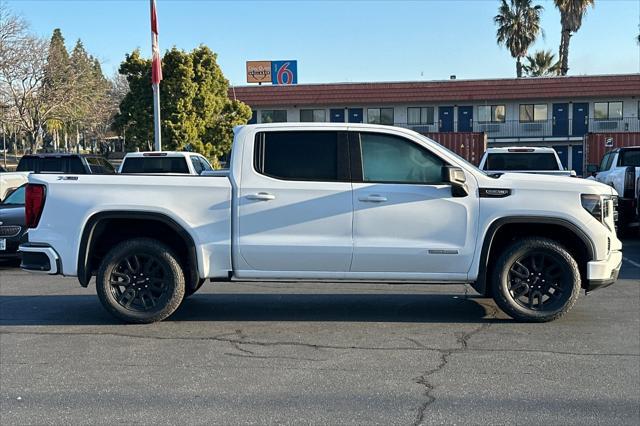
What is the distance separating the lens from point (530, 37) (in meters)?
50.2

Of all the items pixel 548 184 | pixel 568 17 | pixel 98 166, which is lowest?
pixel 548 184

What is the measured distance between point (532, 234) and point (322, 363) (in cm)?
270

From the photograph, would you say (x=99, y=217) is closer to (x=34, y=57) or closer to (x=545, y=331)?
(x=545, y=331)

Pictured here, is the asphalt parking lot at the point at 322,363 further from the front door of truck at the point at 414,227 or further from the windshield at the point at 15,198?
the windshield at the point at 15,198

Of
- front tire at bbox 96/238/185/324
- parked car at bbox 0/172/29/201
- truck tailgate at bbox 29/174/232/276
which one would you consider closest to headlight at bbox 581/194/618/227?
truck tailgate at bbox 29/174/232/276

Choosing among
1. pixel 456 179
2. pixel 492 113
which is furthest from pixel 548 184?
pixel 492 113

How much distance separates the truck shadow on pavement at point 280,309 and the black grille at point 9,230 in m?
2.47

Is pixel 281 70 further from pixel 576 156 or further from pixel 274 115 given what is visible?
pixel 576 156

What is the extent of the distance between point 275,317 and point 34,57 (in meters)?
31.1

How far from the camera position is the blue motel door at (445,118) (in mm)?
41906

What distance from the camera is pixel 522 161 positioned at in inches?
561

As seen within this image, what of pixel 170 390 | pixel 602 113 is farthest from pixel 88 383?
pixel 602 113

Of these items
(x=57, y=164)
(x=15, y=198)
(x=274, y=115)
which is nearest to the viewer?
(x=15, y=198)

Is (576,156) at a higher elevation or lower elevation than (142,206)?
higher
